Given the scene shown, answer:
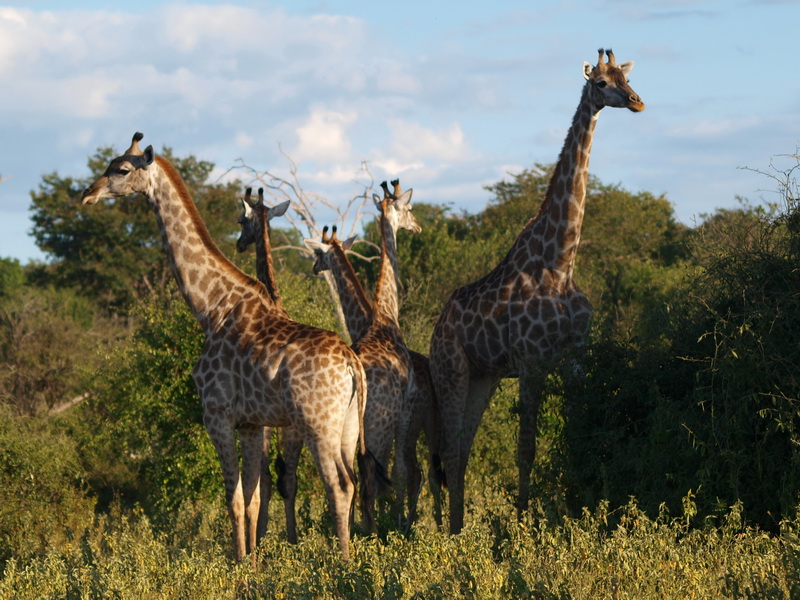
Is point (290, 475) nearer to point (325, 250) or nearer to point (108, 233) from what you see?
point (325, 250)

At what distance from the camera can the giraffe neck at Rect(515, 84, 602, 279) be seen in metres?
9.85

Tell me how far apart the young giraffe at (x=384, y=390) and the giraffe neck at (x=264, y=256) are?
0.91 m

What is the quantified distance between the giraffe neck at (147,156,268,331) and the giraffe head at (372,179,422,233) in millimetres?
2679

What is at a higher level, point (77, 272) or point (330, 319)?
point (77, 272)

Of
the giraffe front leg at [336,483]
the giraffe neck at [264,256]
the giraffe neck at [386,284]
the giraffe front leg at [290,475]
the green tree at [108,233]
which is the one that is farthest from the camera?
the green tree at [108,233]

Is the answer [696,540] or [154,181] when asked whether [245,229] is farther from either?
[696,540]

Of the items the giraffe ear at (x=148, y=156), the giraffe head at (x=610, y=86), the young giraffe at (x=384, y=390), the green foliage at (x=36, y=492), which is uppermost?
the giraffe head at (x=610, y=86)

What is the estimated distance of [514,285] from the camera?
9922 millimetres

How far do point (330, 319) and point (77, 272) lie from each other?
20326 millimetres

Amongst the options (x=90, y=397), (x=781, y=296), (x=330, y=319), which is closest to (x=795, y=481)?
(x=781, y=296)

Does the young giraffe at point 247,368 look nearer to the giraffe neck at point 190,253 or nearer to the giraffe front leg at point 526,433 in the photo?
the giraffe neck at point 190,253

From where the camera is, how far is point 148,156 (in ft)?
30.4

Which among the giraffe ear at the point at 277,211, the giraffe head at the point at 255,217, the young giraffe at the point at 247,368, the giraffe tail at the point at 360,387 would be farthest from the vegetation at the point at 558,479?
the giraffe ear at the point at 277,211

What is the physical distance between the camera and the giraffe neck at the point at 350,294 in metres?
11.0
